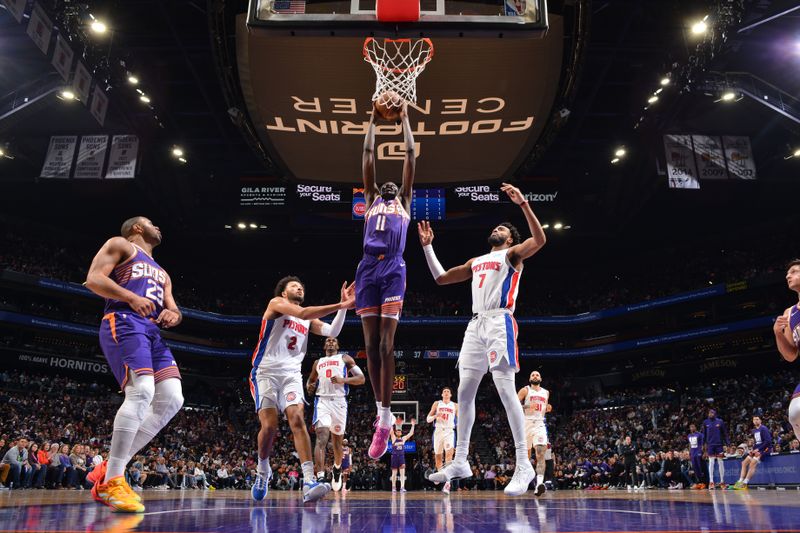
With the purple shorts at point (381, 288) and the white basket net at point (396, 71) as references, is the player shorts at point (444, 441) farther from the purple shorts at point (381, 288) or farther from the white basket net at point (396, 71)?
the purple shorts at point (381, 288)

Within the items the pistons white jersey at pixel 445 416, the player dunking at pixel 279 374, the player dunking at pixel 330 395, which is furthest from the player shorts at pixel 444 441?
the player dunking at pixel 279 374

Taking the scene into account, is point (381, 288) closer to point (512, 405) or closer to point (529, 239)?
point (529, 239)

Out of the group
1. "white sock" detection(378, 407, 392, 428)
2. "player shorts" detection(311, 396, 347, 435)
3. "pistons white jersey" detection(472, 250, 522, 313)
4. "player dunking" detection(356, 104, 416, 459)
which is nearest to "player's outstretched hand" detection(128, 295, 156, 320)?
"player dunking" detection(356, 104, 416, 459)

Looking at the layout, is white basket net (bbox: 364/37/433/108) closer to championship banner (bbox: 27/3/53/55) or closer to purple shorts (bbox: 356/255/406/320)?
purple shorts (bbox: 356/255/406/320)

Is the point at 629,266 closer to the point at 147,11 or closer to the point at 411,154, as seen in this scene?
the point at 147,11

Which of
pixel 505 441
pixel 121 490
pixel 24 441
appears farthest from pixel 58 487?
pixel 505 441

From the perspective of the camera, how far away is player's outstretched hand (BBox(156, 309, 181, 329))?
16.1 feet

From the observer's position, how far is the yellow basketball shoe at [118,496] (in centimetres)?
444

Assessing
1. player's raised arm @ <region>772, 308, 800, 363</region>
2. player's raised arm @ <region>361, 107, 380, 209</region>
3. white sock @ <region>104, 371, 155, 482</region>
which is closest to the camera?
white sock @ <region>104, 371, 155, 482</region>

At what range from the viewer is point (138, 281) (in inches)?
198

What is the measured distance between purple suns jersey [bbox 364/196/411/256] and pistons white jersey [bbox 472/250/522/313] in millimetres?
930

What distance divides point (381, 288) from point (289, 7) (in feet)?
13.8

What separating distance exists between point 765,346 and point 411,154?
31534 millimetres

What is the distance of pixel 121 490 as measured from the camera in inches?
178
